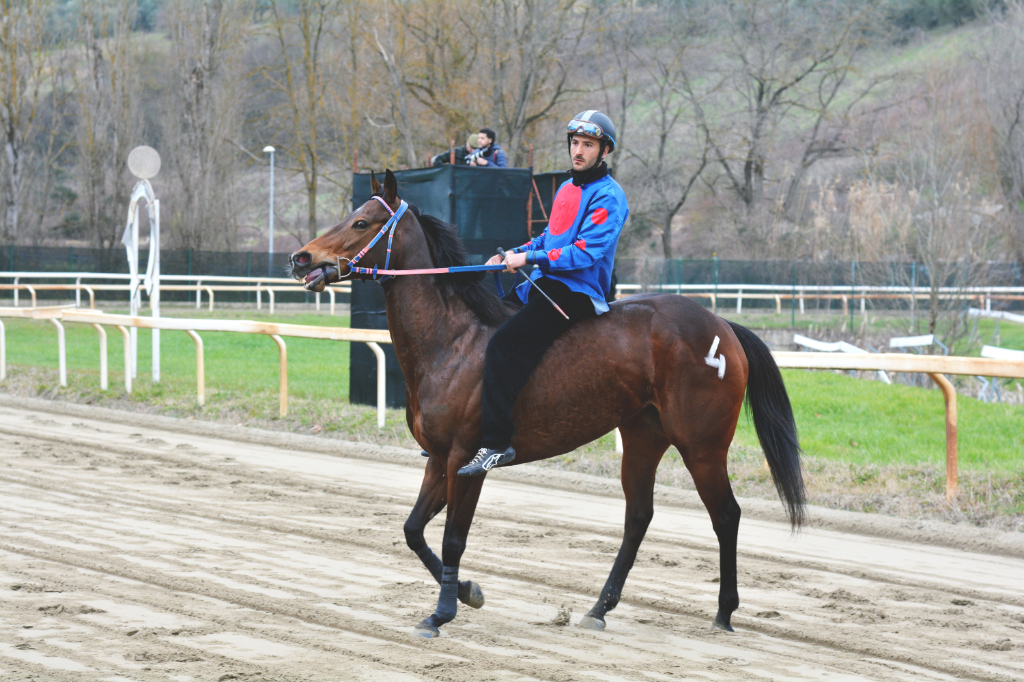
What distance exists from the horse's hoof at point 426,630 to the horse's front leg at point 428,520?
250mm

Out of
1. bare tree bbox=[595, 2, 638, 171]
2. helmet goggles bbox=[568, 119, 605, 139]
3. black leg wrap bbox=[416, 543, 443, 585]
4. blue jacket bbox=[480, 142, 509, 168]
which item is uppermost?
bare tree bbox=[595, 2, 638, 171]

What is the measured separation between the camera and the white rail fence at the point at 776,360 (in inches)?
268

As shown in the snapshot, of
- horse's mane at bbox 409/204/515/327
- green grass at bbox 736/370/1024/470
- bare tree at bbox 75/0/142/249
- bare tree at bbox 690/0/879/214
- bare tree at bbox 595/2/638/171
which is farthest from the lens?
bare tree at bbox 690/0/879/214

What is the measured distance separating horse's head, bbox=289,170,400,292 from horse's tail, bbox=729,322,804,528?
6.06ft

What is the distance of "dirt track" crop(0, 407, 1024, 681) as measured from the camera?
394 centimetres

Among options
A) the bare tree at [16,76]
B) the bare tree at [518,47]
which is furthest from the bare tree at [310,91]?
the bare tree at [518,47]

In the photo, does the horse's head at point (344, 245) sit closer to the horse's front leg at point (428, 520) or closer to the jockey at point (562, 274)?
the jockey at point (562, 274)

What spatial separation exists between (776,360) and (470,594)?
401 centimetres

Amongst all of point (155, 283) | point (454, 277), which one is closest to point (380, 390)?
point (155, 283)

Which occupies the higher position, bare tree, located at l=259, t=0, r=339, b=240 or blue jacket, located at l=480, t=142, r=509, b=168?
bare tree, located at l=259, t=0, r=339, b=240

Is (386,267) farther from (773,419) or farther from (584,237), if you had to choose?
(773,419)

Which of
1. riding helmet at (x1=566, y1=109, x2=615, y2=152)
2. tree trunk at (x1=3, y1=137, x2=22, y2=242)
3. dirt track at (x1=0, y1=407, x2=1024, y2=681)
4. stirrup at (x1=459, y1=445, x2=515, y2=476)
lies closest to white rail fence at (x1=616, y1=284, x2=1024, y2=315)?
dirt track at (x1=0, y1=407, x2=1024, y2=681)

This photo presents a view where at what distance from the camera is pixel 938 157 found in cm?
1689

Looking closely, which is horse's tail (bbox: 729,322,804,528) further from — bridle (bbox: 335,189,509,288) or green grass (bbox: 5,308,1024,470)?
green grass (bbox: 5,308,1024,470)
